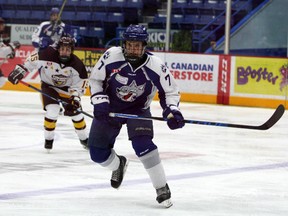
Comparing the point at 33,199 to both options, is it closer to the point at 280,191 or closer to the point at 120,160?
the point at 120,160

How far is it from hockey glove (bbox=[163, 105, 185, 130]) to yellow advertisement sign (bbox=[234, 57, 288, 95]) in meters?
9.39

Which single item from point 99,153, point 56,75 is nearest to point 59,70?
point 56,75

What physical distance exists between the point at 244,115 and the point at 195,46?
4731 millimetres

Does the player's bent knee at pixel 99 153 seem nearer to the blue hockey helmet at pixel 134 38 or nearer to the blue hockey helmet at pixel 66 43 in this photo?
the blue hockey helmet at pixel 134 38

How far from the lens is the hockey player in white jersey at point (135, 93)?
4934mm

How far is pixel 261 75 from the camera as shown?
14.4 meters

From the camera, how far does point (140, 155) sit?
5.01 metres

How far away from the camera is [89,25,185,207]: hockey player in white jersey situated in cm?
493

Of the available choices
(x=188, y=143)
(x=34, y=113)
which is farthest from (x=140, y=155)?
(x=34, y=113)

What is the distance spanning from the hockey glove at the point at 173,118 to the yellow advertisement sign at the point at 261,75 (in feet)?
30.8

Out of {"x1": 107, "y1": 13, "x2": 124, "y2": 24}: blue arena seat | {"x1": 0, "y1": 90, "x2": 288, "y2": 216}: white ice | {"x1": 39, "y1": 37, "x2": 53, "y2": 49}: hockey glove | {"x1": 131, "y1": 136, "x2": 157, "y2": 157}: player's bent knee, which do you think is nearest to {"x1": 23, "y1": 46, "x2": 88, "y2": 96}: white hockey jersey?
{"x1": 0, "y1": 90, "x2": 288, "y2": 216}: white ice

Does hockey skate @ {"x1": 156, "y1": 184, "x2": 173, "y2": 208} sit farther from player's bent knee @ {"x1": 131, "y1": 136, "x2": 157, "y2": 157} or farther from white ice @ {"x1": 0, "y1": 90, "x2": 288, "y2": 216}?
player's bent knee @ {"x1": 131, "y1": 136, "x2": 157, "y2": 157}

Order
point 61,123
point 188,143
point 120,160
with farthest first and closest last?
point 61,123, point 188,143, point 120,160

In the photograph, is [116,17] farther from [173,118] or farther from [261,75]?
[173,118]
